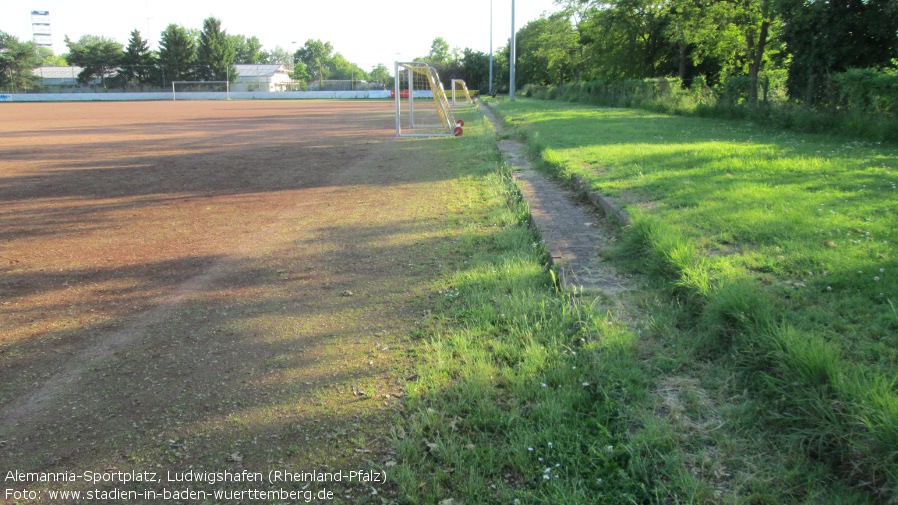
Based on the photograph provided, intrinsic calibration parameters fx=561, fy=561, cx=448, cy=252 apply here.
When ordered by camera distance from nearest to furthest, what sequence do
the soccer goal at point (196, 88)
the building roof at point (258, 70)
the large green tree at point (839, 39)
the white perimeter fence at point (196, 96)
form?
the large green tree at point (839, 39)
the white perimeter fence at point (196, 96)
the soccer goal at point (196, 88)
the building roof at point (258, 70)

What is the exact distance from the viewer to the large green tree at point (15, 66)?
8162 cm

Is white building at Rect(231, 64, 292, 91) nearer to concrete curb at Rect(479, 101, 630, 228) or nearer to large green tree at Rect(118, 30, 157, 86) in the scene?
large green tree at Rect(118, 30, 157, 86)

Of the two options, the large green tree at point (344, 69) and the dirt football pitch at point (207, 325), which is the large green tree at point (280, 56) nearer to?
the large green tree at point (344, 69)

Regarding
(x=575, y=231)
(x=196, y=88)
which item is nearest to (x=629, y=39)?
(x=575, y=231)

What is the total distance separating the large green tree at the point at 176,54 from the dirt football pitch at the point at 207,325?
9015 cm

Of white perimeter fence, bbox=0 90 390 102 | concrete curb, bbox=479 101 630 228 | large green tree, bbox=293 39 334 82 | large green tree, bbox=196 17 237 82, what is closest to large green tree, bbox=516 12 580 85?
white perimeter fence, bbox=0 90 390 102

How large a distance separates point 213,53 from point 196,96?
517 inches

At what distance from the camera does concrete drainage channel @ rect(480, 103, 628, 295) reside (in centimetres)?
515

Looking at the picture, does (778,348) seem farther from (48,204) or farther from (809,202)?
(48,204)

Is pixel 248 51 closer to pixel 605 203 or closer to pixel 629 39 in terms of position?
pixel 629 39

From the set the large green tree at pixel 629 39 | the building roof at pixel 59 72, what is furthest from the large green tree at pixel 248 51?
the large green tree at pixel 629 39

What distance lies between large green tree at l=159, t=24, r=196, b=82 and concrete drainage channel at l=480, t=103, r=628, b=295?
9398cm

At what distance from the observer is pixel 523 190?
31.9 feet

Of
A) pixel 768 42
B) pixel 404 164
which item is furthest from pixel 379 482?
pixel 768 42
